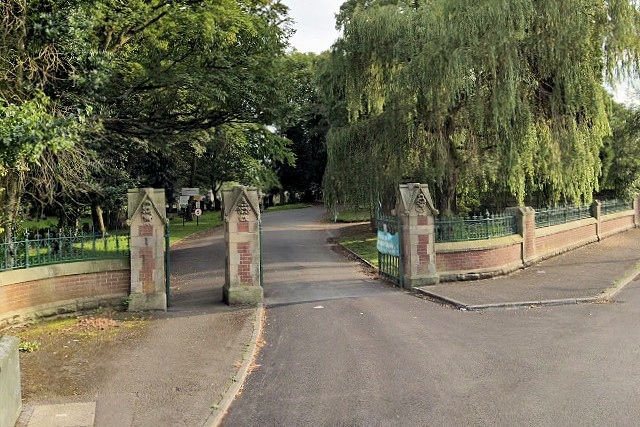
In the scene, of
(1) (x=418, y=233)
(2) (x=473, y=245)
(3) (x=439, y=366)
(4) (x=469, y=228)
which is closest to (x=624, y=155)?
(4) (x=469, y=228)

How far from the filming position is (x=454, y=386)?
623 centimetres

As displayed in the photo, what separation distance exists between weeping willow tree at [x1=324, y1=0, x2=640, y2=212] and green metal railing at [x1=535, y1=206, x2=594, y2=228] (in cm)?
102

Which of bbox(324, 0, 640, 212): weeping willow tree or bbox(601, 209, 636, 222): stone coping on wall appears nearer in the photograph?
bbox(324, 0, 640, 212): weeping willow tree

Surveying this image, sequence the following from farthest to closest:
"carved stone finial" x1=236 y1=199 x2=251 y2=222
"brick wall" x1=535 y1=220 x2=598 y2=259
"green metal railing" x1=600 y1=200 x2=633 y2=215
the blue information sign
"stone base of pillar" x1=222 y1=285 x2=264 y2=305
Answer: "green metal railing" x1=600 y1=200 x2=633 y2=215
"brick wall" x1=535 y1=220 x2=598 y2=259
the blue information sign
"carved stone finial" x1=236 y1=199 x2=251 y2=222
"stone base of pillar" x1=222 y1=285 x2=264 y2=305

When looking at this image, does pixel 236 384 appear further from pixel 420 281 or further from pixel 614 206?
pixel 614 206

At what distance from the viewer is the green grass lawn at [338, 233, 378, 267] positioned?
1967 cm

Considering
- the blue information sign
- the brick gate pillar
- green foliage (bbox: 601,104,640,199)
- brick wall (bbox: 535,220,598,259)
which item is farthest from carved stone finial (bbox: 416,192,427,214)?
green foliage (bbox: 601,104,640,199)

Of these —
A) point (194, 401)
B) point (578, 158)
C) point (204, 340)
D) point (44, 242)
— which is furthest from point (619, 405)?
point (578, 158)

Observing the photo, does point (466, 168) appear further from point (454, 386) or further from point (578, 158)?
point (454, 386)

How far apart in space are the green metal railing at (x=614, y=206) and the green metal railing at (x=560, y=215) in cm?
223

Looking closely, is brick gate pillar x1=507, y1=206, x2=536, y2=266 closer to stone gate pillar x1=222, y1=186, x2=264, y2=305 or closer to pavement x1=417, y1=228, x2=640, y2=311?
pavement x1=417, y1=228, x2=640, y2=311

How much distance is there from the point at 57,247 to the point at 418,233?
761 centimetres

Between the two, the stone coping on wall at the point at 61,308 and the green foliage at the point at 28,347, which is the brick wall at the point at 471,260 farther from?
the green foliage at the point at 28,347

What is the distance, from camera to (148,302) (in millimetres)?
10922
